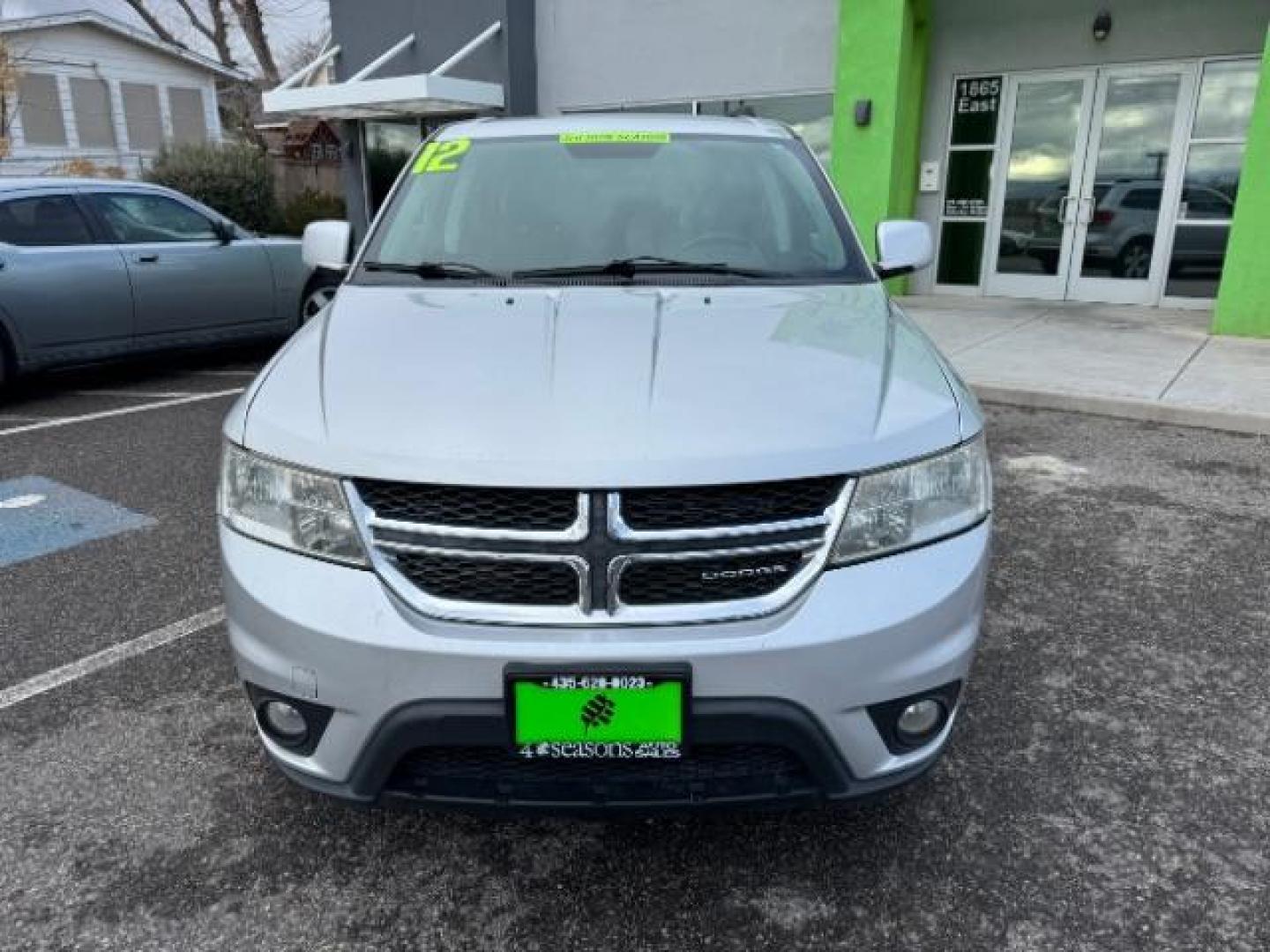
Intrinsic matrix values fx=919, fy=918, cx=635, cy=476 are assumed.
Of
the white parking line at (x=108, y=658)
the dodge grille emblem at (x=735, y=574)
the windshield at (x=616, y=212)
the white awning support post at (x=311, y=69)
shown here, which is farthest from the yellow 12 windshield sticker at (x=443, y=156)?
the white awning support post at (x=311, y=69)

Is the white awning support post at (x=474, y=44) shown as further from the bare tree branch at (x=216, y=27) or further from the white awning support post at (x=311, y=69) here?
the bare tree branch at (x=216, y=27)

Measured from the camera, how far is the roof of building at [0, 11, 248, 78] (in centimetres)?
2353

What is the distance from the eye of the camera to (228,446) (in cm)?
210

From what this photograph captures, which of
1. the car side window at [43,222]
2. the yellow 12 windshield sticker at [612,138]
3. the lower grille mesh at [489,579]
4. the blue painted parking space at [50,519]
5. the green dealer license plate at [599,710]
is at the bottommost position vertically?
the blue painted parking space at [50,519]

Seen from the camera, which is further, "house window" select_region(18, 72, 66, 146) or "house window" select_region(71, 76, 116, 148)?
"house window" select_region(71, 76, 116, 148)

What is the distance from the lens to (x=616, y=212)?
299 cm

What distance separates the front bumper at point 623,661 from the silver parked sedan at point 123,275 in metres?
5.93

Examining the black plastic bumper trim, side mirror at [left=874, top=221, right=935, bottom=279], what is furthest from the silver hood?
side mirror at [left=874, top=221, right=935, bottom=279]

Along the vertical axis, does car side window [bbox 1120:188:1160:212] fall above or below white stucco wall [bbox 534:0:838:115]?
below

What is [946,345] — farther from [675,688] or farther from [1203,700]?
[675,688]

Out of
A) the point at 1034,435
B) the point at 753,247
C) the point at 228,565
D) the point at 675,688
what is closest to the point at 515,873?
the point at 675,688

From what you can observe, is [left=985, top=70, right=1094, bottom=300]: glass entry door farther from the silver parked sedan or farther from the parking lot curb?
the silver parked sedan

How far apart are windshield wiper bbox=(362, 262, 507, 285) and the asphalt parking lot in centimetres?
143

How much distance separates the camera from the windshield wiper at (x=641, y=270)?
2768 millimetres
